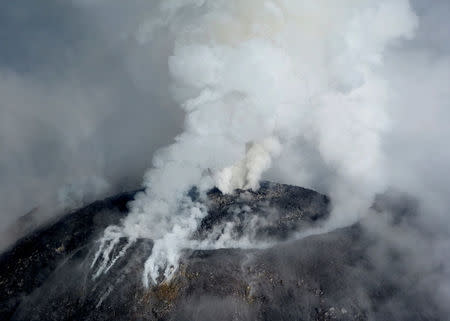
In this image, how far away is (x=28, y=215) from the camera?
6222 centimetres

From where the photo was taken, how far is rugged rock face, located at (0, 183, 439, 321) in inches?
1672

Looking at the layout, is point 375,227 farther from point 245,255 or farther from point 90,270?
point 90,270

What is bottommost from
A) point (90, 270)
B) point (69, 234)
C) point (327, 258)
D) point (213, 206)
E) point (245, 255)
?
point (90, 270)

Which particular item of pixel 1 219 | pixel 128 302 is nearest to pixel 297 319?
pixel 128 302

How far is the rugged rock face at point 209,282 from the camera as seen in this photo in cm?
4247

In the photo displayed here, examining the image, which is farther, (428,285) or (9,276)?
(428,285)

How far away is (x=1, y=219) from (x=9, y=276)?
22263 millimetres

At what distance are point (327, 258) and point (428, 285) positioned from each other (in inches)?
486

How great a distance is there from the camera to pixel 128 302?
42.5 meters

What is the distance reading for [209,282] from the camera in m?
45.9

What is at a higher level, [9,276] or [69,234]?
[69,234]

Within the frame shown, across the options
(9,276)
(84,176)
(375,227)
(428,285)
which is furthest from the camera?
(84,176)

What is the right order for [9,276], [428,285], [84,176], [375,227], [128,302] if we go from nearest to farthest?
→ [128,302], [9,276], [428,285], [375,227], [84,176]

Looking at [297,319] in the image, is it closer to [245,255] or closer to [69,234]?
[245,255]
